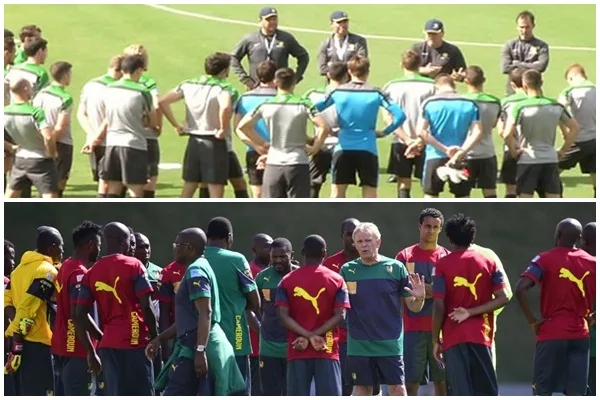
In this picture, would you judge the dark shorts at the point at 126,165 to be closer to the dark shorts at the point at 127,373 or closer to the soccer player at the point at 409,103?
the soccer player at the point at 409,103

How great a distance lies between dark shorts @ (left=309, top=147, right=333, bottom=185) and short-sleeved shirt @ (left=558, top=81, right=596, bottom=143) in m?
2.73

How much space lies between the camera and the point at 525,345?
17.1m

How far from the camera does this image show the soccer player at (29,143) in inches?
547

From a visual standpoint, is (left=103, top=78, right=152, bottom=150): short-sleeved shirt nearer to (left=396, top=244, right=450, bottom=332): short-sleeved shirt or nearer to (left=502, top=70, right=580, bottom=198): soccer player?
(left=396, top=244, right=450, bottom=332): short-sleeved shirt

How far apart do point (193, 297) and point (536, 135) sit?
5.03m

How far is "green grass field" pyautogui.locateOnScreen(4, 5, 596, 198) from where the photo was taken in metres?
22.6

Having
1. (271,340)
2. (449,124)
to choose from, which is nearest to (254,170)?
(449,124)

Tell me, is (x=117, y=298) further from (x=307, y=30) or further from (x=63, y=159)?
(x=307, y=30)

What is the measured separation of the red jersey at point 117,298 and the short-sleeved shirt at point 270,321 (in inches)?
56.1

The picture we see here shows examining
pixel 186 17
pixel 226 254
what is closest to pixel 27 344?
pixel 226 254

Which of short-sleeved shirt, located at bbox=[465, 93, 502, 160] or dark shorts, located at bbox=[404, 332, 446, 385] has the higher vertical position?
short-sleeved shirt, located at bbox=[465, 93, 502, 160]

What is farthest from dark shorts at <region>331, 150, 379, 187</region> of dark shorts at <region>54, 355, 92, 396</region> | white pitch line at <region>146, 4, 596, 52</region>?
white pitch line at <region>146, 4, 596, 52</region>

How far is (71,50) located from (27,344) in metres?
12.2

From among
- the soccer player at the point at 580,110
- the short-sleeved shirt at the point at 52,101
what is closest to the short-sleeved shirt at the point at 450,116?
the soccer player at the point at 580,110
